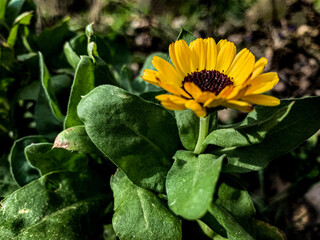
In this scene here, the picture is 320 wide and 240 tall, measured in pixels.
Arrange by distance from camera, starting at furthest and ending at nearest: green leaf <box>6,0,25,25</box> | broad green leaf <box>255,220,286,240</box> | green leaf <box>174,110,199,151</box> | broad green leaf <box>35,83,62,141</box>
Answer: green leaf <box>6,0,25,25</box>, broad green leaf <box>35,83,62,141</box>, broad green leaf <box>255,220,286,240</box>, green leaf <box>174,110,199,151</box>

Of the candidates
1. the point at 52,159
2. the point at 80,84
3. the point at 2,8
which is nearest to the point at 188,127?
the point at 80,84

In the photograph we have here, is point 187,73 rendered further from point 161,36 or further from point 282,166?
point 161,36

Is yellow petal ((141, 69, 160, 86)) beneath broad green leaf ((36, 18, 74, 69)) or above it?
above

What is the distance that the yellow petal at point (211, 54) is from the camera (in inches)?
40.2

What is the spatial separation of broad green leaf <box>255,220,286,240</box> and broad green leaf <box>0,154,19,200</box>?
959 mm

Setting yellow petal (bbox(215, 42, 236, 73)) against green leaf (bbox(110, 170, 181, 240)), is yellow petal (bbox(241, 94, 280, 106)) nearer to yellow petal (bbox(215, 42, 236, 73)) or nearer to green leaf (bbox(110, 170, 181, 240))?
yellow petal (bbox(215, 42, 236, 73))

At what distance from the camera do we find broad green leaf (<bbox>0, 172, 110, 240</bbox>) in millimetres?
1040

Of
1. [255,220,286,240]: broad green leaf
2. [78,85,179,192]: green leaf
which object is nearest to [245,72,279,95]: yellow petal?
[78,85,179,192]: green leaf

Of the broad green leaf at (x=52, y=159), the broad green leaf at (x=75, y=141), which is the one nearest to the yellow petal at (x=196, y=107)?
the broad green leaf at (x=75, y=141)

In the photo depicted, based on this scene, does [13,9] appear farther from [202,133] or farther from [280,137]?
[280,137]

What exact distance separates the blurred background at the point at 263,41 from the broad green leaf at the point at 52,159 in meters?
0.45

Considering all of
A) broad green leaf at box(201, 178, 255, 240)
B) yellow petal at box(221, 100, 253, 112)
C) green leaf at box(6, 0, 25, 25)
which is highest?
yellow petal at box(221, 100, 253, 112)

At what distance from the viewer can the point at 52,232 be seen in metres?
1.05

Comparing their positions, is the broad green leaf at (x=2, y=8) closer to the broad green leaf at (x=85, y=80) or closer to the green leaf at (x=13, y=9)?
the green leaf at (x=13, y=9)
